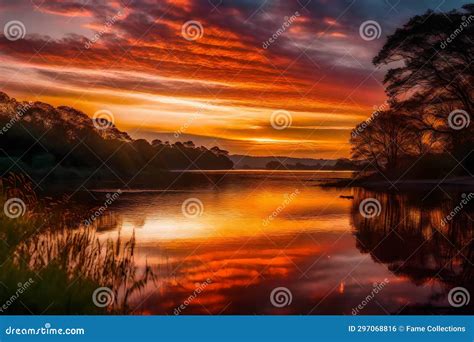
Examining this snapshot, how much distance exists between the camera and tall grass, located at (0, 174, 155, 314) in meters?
10.2

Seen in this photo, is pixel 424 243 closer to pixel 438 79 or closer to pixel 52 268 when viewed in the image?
pixel 52 268

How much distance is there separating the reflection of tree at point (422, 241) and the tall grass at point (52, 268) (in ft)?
24.7

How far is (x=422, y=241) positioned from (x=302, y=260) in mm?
5614

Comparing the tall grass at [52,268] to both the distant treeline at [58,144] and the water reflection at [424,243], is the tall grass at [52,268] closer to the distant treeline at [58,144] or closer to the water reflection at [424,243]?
the water reflection at [424,243]

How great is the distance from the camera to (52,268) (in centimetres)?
1088

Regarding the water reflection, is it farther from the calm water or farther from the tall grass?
the tall grass

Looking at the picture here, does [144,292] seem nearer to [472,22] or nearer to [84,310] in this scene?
[84,310]

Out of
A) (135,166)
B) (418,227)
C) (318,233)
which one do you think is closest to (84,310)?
(318,233)

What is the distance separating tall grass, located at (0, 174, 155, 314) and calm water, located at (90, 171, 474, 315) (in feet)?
2.36

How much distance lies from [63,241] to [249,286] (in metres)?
4.61

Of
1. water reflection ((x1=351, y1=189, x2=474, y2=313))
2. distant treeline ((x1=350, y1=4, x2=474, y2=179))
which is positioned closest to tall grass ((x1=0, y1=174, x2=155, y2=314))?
water reflection ((x1=351, y1=189, x2=474, y2=313))

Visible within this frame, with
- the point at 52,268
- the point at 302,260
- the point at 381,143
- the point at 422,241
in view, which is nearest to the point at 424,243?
the point at 422,241

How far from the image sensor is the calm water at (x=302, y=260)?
1234 cm

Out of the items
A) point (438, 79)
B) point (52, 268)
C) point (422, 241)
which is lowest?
point (52, 268)
